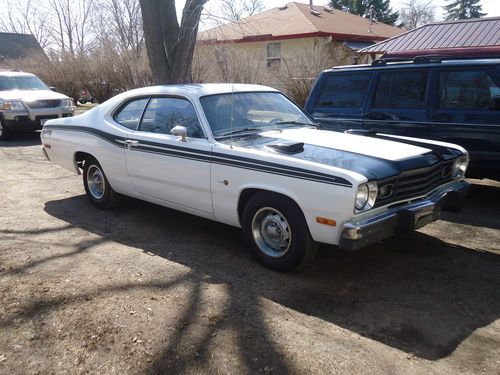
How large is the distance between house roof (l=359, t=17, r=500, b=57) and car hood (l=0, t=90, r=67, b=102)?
888 centimetres

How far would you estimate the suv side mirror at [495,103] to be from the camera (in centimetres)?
542

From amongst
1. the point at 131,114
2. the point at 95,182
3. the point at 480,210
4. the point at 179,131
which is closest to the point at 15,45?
the point at 95,182

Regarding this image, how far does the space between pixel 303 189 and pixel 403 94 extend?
324 cm

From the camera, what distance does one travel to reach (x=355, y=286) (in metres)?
3.85

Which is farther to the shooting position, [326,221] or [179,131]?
[179,131]

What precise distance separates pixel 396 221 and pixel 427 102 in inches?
112

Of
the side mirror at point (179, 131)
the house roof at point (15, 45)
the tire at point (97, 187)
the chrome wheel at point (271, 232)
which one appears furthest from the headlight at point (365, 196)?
the house roof at point (15, 45)

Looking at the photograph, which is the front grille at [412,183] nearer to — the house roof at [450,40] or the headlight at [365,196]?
the headlight at [365,196]

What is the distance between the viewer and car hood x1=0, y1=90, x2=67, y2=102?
11.7 meters

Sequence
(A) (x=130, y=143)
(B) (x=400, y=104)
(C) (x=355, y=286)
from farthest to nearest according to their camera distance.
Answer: (B) (x=400, y=104) < (A) (x=130, y=143) < (C) (x=355, y=286)

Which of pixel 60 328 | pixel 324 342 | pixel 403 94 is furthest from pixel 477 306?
pixel 403 94

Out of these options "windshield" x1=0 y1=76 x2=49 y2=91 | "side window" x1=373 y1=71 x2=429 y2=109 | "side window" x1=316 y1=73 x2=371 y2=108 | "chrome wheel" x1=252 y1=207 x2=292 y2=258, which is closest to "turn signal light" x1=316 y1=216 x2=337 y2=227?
"chrome wheel" x1=252 y1=207 x2=292 y2=258

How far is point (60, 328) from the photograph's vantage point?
3248 mm

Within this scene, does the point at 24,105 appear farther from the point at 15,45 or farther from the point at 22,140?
the point at 15,45
